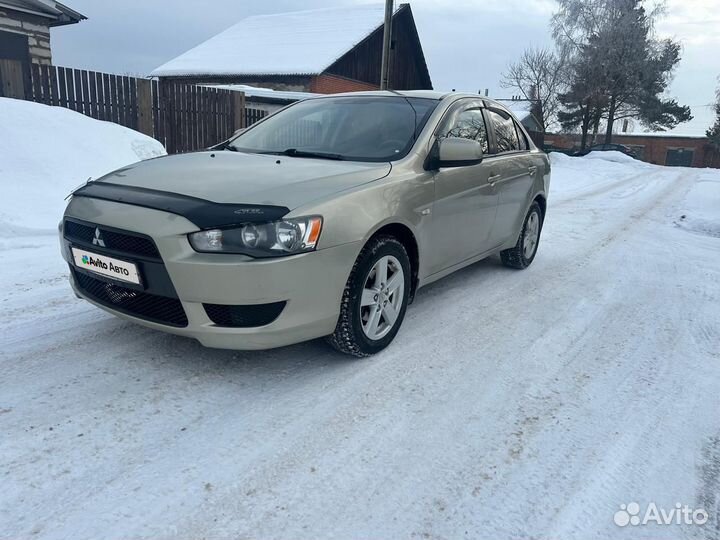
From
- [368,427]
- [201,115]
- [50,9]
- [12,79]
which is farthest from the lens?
[50,9]

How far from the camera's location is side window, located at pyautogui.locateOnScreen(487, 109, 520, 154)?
474 centimetres

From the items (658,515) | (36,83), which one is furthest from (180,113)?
(658,515)

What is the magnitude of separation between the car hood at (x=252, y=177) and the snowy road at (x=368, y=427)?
96cm

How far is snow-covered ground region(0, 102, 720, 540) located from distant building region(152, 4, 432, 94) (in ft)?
72.8

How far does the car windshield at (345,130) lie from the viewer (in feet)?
11.7

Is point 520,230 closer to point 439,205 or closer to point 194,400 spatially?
point 439,205

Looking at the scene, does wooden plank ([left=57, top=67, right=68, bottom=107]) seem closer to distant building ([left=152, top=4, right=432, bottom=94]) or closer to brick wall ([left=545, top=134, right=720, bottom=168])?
distant building ([left=152, top=4, right=432, bottom=94])

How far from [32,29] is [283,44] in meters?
15.2

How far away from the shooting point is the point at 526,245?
5.44m

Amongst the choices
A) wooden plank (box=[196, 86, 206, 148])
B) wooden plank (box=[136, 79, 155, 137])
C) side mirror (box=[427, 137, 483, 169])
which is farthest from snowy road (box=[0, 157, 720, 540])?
wooden plank (box=[196, 86, 206, 148])

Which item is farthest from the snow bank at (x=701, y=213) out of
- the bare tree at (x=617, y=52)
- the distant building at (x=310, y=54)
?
the bare tree at (x=617, y=52)

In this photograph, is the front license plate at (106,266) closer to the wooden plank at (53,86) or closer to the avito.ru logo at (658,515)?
the avito.ru logo at (658,515)

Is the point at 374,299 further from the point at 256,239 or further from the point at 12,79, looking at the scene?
the point at 12,79

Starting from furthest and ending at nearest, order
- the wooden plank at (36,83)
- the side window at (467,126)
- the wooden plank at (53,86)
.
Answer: the wooden plank at (53,86) → the wooden plank at (36,83) → the side window at (467,126)
